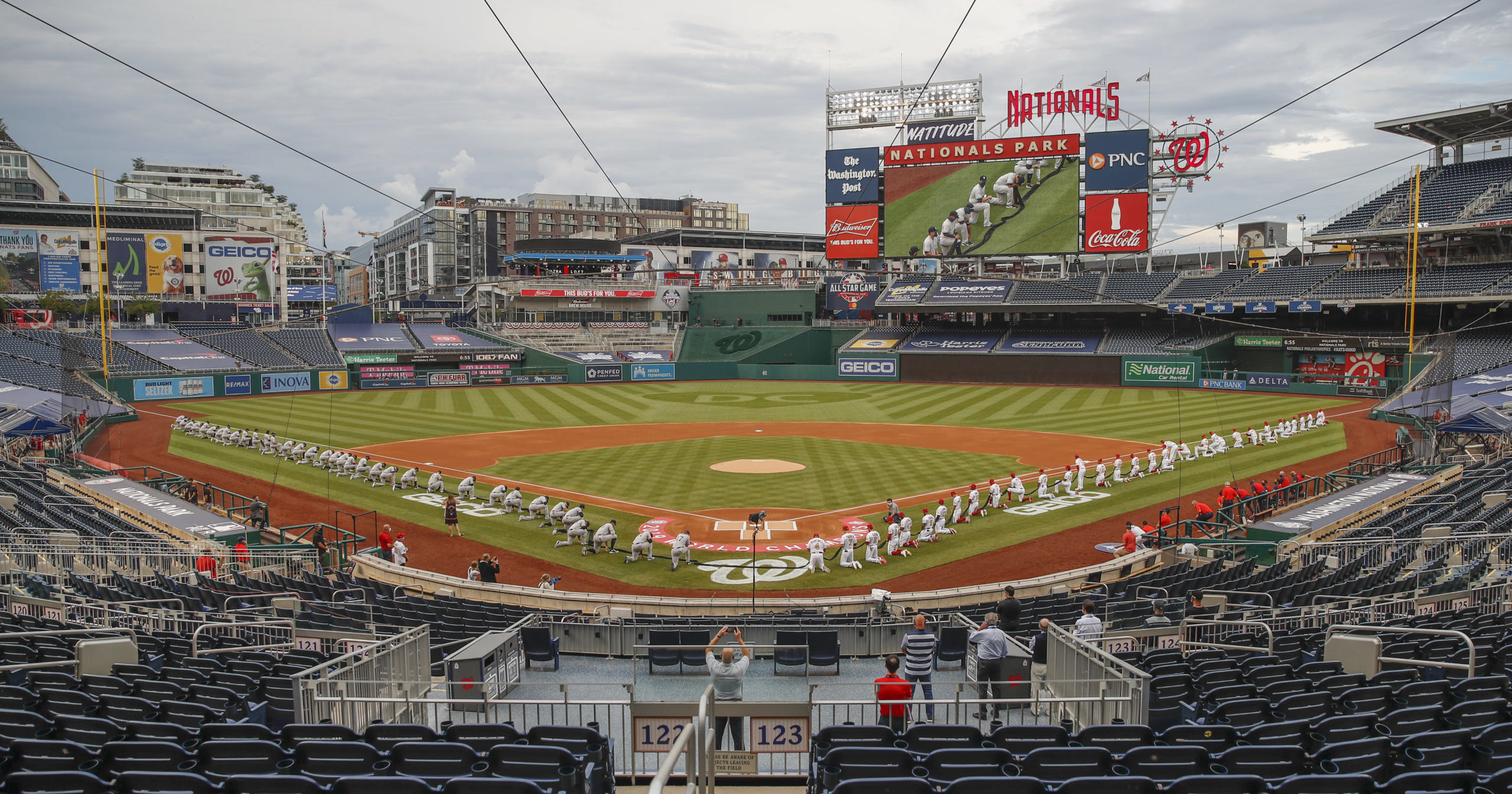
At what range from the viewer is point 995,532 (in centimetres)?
2248

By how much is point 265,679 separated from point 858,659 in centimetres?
725

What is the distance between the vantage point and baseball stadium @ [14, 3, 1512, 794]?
657cm

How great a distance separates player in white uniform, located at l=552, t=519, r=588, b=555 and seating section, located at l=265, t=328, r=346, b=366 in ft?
155

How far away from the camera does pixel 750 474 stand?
2997 centimetres

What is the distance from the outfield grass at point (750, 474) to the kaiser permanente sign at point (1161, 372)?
94.0 feet

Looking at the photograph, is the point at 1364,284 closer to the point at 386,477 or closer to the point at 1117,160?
the point at 1117,160

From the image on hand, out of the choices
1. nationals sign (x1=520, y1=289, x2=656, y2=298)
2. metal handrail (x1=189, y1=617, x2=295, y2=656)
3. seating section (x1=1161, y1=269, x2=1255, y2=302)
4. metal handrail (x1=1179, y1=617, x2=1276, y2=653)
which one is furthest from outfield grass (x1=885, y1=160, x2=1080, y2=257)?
metal handrail (x1=189, y1=617, x2=295, y2=656)

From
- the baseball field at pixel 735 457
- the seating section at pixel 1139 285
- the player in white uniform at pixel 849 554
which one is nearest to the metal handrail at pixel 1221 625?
the baseball field at pixel 735 457

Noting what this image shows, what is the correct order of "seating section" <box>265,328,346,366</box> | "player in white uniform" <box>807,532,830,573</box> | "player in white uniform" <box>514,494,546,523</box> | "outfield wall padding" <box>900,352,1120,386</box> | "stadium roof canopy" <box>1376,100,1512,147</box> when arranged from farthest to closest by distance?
"seating section" <box>265,328,346,366</box> → "outfield wall padding" <box>900,352,1120,386</box> → "stadium roof canopy" <box>1376,100,1512,147</box> → "player in white uniform" <box>514,494,546,523</box> → "player in white uniform" <box>807,532,830,573</box>

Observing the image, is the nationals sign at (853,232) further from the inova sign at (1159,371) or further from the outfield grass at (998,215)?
the inova sign at (1159,371)

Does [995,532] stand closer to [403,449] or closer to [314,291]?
[403,449]

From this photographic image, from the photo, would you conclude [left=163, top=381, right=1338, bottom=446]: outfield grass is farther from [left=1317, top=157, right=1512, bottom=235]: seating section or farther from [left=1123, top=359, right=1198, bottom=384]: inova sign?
[left=1317, top=157, right=1512, bottom=235]: seating section

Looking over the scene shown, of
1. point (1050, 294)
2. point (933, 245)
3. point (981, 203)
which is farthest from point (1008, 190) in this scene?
point (1050, 294)

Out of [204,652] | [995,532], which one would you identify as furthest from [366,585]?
[995,532]
